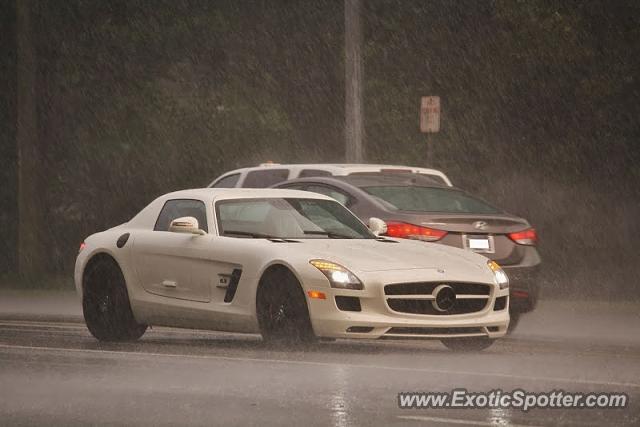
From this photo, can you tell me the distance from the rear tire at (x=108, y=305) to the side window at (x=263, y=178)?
4939 mm

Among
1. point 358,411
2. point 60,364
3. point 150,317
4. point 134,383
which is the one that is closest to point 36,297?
point 150,317

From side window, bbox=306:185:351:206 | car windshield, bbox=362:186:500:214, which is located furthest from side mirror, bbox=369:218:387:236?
side window, bbox=306:185:351:206

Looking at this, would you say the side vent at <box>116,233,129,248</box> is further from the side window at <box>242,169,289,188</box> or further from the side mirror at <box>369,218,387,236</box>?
the side window at <box>242,169,289,188</box>

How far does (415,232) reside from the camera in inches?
Answer: 640

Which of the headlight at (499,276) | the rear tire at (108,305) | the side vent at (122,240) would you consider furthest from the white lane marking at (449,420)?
the side vent at (122,240)

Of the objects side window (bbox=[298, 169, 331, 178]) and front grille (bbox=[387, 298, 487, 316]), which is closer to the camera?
front grille (bbox=[387, 298, 487, 316])

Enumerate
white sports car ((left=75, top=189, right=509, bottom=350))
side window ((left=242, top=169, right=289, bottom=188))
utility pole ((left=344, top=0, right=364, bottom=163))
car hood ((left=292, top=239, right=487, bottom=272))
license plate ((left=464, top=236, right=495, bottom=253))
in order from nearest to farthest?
white sports car ((left=75, top=189, right=509, bottom=350)) → car hood ((left=292, top=239, right=487, bottom=272)) → license plate ((left=464, top=236, right=495, bottom=253)) → side window ((left=242, top=169, right=289, bottom=188)) → utility pole ((left=344, top=0, right=364, bottom=163))

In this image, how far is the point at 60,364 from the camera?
1372 centimetres

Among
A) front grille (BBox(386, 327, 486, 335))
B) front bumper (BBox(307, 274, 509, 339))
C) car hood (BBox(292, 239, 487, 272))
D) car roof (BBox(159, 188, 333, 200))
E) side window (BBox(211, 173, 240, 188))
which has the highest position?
car roof (BBox(159, 188, 333, 200))

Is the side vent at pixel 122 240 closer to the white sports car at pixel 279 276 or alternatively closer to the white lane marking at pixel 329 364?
the white sports car at pixel 279 276

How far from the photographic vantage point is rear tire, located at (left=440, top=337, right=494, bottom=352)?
14836mm

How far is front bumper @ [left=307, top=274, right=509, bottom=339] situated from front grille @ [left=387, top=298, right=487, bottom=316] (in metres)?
0.05

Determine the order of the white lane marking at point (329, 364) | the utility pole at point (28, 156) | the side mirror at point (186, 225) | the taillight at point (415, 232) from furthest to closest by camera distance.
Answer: the utility pole at point (28, 156) < the taillight at point (415, 232) < the side mirror at point (186, 225) < the white lane marking at point (329, 364)

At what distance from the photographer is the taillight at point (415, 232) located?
53.2ft
